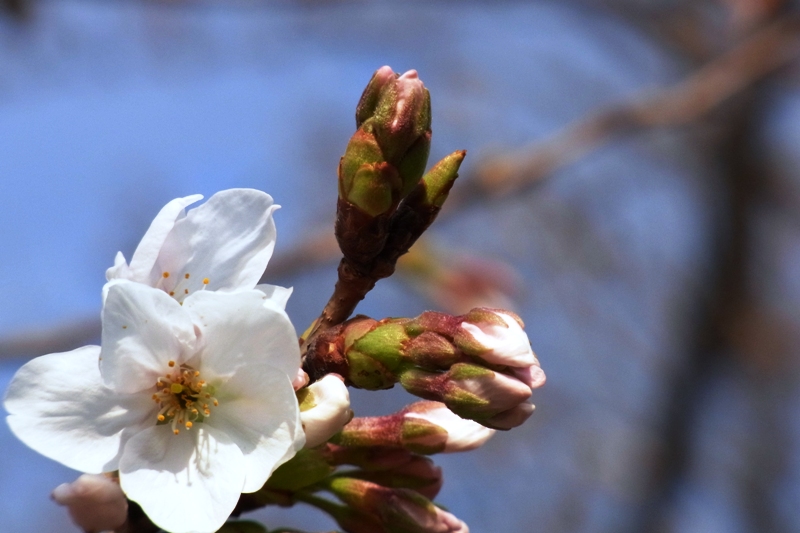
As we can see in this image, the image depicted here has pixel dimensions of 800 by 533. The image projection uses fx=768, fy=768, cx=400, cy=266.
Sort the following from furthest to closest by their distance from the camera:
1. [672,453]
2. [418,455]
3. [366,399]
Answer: [366,399] → [672,453] → [418,455]

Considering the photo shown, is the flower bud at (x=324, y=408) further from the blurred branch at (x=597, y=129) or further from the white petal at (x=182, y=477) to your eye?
the blurred branch at (x=597, y=129)

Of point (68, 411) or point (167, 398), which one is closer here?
point (68, 411)

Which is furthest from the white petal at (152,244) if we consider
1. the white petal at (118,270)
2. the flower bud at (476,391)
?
the flower bud at (476,391)

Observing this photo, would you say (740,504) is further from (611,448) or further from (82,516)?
(82,516)

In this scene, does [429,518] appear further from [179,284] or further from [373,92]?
[373,92]

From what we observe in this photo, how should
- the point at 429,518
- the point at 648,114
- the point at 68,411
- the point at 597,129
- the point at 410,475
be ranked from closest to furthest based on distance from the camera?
the point at 68,411 → the point at 429,518 → the point at 410,475 → the point at 597,129 → the point at 648,114

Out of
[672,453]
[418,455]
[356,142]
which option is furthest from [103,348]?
[672,453]

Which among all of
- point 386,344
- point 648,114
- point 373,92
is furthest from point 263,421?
point 648,114
